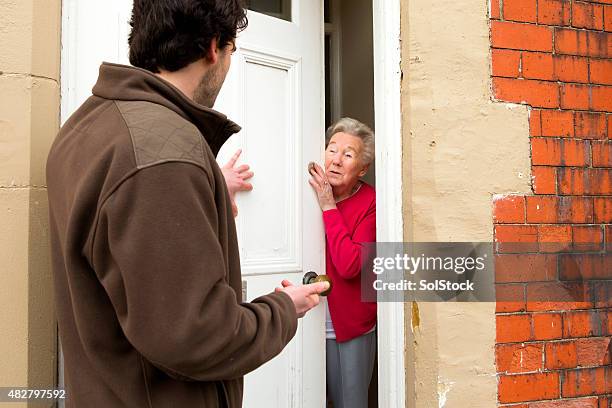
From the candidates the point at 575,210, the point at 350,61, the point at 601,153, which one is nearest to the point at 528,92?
the point at 601,153

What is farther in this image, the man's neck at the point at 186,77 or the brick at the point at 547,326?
the brick at the point at 547,326

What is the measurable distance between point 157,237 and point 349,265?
69.2 inches

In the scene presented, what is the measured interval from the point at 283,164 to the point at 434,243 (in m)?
0.80

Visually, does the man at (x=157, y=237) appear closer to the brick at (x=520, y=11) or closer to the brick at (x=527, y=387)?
the brick at (x=527, y=387)

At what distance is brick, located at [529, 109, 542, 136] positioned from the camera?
8.25 ft

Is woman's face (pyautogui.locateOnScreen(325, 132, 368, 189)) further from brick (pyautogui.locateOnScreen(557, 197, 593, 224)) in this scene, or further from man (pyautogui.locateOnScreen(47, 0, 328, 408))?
man (pyautogui.locateOnScreen(47, 0, 328, 408))

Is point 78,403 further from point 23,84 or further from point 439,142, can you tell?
point 439,142

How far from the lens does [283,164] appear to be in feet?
8.73

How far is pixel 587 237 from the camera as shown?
2584 mm

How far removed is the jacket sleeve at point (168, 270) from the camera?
1.14m

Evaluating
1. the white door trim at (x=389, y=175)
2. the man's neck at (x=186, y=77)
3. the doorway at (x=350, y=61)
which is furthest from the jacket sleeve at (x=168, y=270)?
the doorway at (x=350, y=61)

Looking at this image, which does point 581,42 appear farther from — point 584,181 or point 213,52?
point 213,52

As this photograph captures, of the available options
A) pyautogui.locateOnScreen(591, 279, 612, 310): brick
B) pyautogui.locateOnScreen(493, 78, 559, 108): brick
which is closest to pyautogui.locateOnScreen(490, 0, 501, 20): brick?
pyautogui.locateOnScreen(493, 78, 559, 108): brick

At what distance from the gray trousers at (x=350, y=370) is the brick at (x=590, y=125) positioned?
1.50 m
